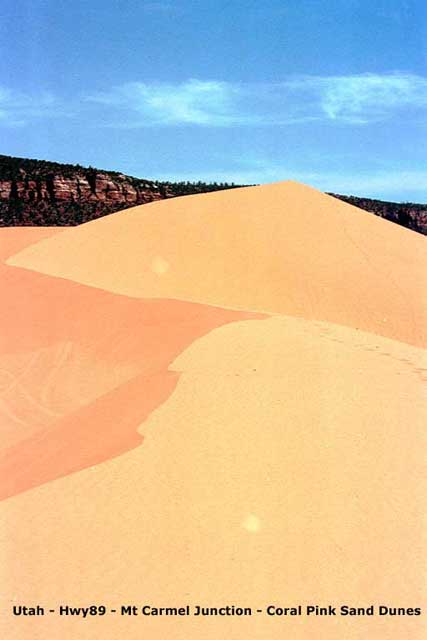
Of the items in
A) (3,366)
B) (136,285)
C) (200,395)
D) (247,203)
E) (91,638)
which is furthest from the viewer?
(247,203)

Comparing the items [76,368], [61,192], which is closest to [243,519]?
[76,368]

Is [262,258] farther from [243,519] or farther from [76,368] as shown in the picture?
[243,519]

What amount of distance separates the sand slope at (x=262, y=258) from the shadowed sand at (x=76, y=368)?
1.61 metres

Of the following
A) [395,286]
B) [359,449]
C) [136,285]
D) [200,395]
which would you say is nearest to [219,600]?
[359,449]

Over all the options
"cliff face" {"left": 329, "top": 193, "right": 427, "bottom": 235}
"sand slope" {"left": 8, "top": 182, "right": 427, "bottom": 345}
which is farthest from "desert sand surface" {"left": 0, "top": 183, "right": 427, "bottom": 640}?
"cliff face" {"left": 329, "top": 193, "right": 427, "bottom": 235}

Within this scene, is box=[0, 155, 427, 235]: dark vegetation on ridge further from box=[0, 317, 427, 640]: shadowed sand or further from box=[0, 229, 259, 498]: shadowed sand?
box=[0, 317, 427, 640]: shadowed sand

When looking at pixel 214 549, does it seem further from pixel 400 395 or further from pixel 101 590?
pixel 400 395

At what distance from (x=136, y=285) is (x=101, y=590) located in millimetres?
12473

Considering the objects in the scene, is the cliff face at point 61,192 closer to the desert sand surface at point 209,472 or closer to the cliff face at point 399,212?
the cliff face at point 399,212

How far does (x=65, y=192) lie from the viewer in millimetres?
64875

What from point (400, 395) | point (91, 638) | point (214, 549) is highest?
point (400, 395)

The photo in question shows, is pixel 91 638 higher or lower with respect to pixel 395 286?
lower

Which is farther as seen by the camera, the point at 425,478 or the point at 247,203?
the point at 247,203

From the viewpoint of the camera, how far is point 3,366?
44.4 feet
